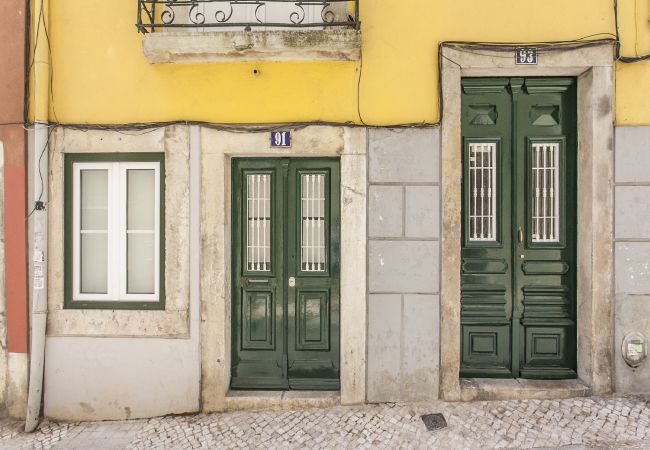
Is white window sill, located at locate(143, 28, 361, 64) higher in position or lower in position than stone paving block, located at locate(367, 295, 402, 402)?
higher

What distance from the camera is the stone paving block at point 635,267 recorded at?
13.8 feet

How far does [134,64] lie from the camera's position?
172 inches

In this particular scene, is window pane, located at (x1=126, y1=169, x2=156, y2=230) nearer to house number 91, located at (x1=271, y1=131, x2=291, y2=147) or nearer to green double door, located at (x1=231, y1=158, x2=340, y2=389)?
green double door, located at (x1=231, y1=158, x2=340, y2=389)

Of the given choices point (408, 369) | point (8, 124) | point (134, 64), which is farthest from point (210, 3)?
point (408, 369)

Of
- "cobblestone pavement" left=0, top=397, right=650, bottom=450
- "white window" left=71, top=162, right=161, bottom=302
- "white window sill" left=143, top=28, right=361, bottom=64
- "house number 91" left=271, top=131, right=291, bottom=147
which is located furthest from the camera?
"white window" left=71, top=162, right=161, bottom=302

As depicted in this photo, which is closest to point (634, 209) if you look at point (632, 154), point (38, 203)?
point (632, 154)

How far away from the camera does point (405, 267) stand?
4277mm

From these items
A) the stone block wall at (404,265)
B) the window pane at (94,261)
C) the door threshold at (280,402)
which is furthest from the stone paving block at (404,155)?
the window pane at (94,261)

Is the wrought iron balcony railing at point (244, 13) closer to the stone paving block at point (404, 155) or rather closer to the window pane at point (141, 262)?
the stone paving block at point (404, 155)

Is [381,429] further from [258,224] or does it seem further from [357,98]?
[357,98]

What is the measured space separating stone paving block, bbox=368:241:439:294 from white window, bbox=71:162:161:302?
2548mm

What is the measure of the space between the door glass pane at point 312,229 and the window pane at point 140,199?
1.78 m

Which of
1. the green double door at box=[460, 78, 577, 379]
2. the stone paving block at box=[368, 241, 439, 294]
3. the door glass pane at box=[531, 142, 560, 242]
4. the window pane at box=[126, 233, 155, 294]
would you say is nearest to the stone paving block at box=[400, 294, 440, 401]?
the stone paving block at box=[368, 241, 439, 294]

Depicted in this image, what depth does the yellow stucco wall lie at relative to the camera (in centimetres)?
425
